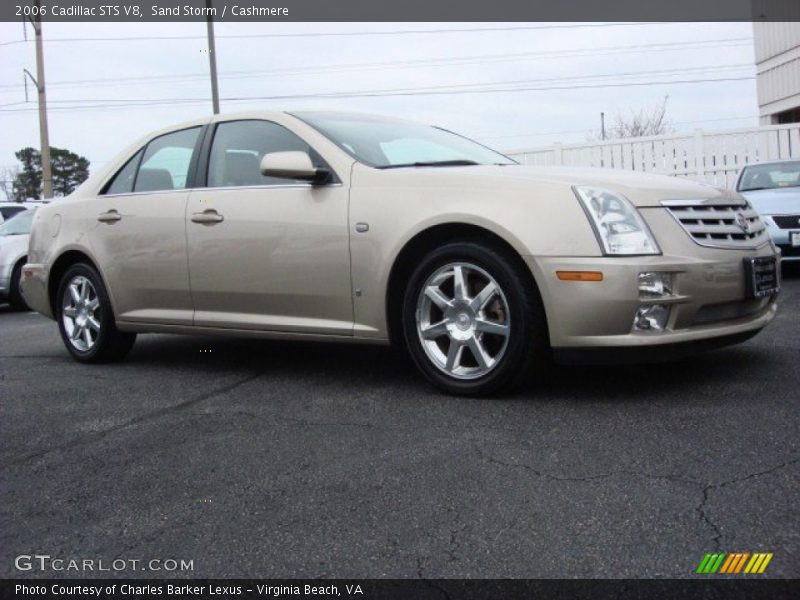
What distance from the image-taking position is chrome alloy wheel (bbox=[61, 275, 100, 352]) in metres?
5.57

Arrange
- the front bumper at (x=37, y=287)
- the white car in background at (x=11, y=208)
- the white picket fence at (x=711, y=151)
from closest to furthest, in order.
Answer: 1. the front bumper at (x=37, y=287)
2. the white car in background at (x=11, y=208)
3. the white picket fence at (x=711, y=151)

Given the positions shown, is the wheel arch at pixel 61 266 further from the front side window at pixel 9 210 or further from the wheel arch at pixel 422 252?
the front side window at pixel 9 210

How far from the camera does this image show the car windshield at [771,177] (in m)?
9.33

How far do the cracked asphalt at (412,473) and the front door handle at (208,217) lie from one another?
2.99 ft

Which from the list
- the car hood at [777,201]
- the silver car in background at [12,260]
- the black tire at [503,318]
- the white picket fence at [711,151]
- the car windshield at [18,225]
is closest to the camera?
the black tire at [503,318]

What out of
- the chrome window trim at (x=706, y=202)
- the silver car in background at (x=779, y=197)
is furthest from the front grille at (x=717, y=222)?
the silver car in background at (x=779, y=197)

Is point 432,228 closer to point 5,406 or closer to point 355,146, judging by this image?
point 355,146

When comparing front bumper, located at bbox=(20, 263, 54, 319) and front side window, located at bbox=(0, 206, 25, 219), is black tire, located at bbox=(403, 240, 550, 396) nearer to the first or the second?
front bumper, located at bbox=(20, 263, 54, 319)

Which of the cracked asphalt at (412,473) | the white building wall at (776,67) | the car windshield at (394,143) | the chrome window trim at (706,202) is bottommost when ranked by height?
the cracked asphalt at (412,473)

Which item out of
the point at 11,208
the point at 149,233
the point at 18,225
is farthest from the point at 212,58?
the point at 149,233

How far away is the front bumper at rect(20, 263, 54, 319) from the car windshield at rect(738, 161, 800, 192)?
743 cm

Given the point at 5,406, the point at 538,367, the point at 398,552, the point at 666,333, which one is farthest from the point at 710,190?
the point at 5,406

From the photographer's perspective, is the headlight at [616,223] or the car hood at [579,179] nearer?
the headlight at [616,223]

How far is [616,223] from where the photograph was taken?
11.8ft
